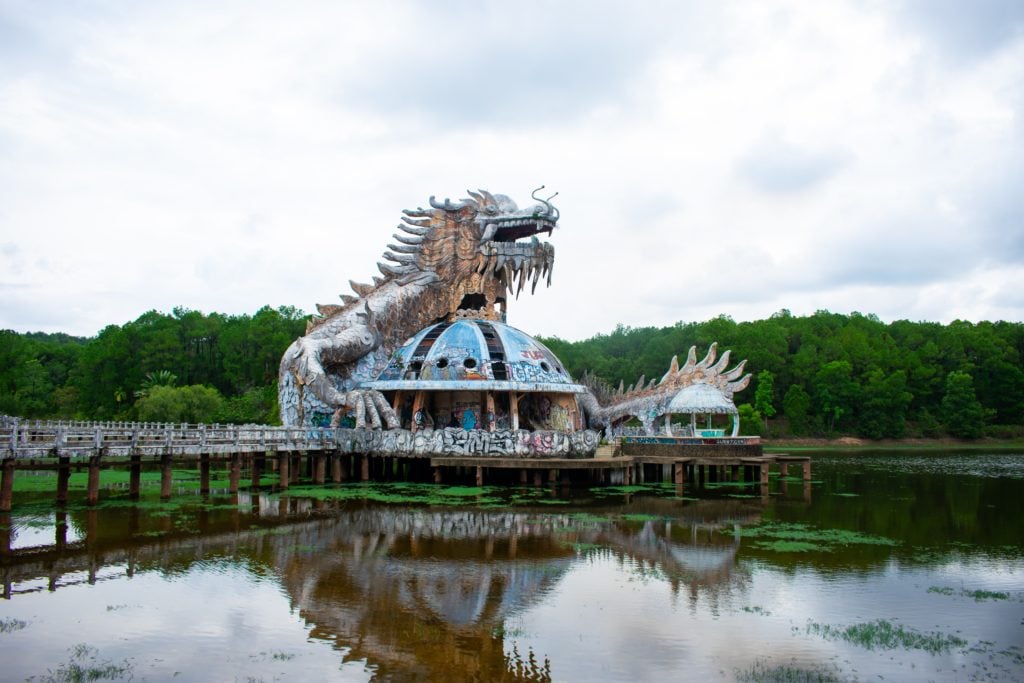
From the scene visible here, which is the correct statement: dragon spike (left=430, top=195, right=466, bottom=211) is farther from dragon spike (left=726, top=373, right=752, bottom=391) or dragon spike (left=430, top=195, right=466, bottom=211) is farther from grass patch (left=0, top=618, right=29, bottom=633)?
grass patch (left=0, top=618, right=29, bottom=633)

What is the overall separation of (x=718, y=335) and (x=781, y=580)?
6044cm

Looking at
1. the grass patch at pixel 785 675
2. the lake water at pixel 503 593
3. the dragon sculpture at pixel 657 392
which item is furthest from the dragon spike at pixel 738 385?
the grass patch at pixel 785 675

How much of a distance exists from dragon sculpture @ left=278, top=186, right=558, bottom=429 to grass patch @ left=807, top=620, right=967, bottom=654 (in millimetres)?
24871

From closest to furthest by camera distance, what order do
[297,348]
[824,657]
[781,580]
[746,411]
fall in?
1. [824,657]
2. [781,580]
3. [297,348]
4. [746,411]

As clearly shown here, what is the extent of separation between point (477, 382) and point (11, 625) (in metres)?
20.8

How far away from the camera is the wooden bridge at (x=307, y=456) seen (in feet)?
74.4

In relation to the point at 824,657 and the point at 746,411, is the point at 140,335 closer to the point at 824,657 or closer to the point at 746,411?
the point at 746,411

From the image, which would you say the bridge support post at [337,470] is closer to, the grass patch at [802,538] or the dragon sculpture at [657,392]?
the dragon sculpture at [657,392]

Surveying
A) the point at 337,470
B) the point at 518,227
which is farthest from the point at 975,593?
the point at 518,227

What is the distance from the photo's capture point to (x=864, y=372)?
235ft

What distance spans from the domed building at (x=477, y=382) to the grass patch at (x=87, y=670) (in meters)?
21.1

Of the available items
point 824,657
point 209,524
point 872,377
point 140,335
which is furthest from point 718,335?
point 824,657

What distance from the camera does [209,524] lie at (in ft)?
68.2

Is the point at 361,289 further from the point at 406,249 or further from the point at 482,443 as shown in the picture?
the point at 482,443
